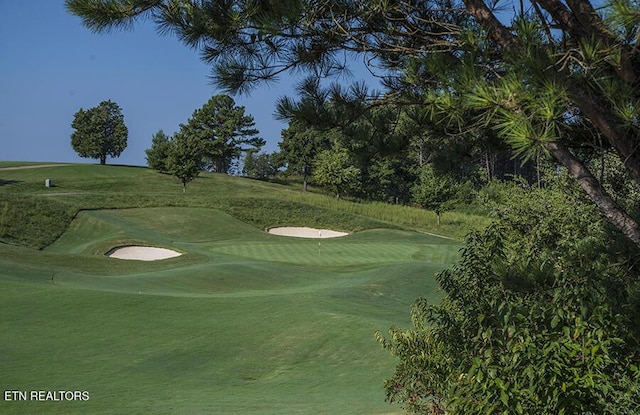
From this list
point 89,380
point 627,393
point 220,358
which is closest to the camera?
point 627,393

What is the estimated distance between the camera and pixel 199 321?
42.1 ft

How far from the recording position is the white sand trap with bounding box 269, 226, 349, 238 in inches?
1433

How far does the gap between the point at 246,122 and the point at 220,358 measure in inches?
2594

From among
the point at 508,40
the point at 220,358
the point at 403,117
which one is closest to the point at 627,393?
the point at 508,40

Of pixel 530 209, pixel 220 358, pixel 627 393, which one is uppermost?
pixel 530 209

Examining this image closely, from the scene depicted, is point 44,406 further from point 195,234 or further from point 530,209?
point 195,234

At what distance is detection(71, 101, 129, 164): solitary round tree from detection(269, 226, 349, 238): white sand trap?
43.2 metres

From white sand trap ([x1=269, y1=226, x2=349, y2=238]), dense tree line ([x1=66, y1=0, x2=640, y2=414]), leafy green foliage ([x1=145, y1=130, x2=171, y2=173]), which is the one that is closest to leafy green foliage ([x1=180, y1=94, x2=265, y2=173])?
leafy green foliage ([x1=145, y1=130, x2=171, y2=173])

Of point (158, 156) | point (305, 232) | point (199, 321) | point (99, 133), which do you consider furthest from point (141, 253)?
point (99, 133)

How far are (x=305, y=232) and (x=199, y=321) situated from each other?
24139 mm

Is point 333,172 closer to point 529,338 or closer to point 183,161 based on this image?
point 183,161

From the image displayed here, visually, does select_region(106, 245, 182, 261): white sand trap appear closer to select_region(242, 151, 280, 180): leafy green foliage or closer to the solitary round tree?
the solitary round tree

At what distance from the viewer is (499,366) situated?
169 inches

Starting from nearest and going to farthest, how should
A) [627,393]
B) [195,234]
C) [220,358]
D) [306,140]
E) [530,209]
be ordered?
[627,393] → [220,358] → [530,209] → [195,234] → [306,140]
